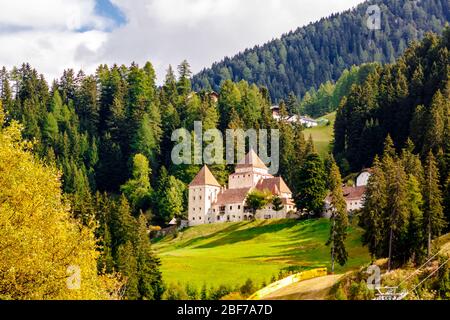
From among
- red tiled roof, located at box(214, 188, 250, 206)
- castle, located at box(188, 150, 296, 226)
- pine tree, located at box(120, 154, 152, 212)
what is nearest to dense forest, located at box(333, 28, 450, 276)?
castle, located at box(188, 150, 296, 226)

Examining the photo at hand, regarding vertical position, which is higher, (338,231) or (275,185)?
(275,185)

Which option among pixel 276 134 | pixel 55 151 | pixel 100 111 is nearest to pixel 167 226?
pixel 276 134

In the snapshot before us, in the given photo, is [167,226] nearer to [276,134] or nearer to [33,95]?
[276,134]

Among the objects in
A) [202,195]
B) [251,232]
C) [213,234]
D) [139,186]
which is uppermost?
[139,186]

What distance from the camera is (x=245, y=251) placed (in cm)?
9369

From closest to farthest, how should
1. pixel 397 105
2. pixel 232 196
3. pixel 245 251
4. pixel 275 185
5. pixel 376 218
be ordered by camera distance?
pixel 376 218, pixel 245 251, pixel 275 185, pixel 232 196, pixel 397 105

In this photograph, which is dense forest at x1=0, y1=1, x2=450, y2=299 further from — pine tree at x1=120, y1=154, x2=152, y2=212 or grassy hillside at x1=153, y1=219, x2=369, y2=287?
grassy hillside at x1=153, y1=219, x2=369, y2=287

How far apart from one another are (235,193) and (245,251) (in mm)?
32921

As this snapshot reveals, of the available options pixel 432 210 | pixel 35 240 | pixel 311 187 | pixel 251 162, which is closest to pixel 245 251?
pixel 311 187

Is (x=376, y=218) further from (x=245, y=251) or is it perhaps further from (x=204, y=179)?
(x=204, y=179)

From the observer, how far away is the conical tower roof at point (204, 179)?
128 m

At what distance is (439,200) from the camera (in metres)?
74.4
